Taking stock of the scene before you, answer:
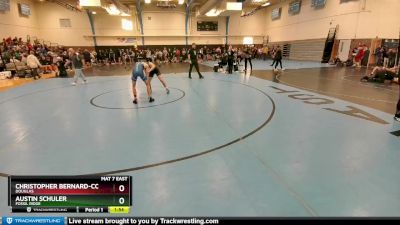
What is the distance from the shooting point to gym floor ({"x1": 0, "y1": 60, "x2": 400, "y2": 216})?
248cm

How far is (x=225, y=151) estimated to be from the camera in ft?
12.0

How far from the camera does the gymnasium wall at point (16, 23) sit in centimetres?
2011

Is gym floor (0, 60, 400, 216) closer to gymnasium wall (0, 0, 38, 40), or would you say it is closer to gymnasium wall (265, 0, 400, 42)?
gymnasium wall (265, 0, 400, 42)

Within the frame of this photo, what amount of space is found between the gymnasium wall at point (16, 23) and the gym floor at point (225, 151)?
19.0 metres

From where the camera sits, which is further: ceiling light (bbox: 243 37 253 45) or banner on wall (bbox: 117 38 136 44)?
ceiling light (bbox: 243 37 253 45)

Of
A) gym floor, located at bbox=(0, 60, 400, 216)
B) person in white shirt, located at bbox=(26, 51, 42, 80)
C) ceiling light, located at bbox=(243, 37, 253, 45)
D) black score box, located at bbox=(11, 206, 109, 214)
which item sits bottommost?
gym floor, located at bbox=(0, 60, 400, 216)

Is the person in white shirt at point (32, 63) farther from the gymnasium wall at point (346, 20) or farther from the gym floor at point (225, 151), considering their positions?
the gymnasium wall at point (346, 20)

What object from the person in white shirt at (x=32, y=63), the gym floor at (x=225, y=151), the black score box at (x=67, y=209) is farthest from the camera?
the person in white shirt at (x=32, y=63)
